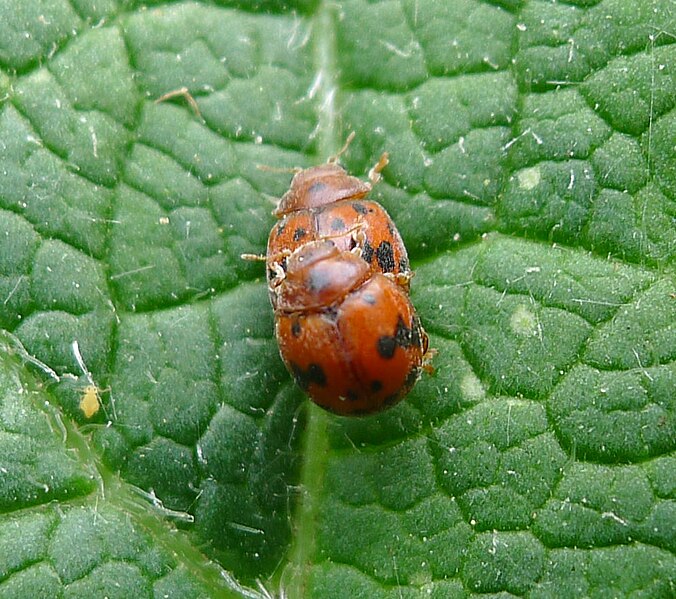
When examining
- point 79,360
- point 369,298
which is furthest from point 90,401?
point 369,298

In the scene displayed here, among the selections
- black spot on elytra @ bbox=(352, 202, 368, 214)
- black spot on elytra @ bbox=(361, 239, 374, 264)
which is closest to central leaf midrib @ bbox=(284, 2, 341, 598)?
black spot on elytra @ bbox=(352, 202, 368, 214)

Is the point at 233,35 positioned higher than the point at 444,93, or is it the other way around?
the point at 233,35

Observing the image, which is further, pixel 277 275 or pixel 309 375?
pixel 277 275

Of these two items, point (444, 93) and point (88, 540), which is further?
point (444, 93)

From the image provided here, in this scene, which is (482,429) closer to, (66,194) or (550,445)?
(550,445)

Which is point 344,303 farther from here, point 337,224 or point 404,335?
point 337,224

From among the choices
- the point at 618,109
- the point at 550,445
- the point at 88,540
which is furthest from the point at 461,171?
the point at 88,540

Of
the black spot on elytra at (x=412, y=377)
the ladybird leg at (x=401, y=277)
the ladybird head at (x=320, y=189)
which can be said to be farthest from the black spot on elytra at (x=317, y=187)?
the black spot on elytra at (x=412, y=377)
